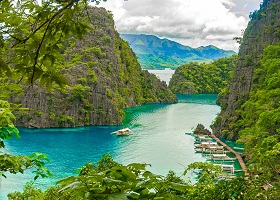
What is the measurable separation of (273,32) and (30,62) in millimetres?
34707

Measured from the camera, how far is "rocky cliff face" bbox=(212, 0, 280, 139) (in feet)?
109

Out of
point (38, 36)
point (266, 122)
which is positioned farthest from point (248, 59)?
point (38, 36)

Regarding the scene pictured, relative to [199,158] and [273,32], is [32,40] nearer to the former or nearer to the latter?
[199,158]

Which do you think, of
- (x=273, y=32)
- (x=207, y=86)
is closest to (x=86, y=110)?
(x=273, y=32)

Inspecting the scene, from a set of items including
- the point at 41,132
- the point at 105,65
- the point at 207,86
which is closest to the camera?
the point at 41,132

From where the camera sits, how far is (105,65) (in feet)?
164

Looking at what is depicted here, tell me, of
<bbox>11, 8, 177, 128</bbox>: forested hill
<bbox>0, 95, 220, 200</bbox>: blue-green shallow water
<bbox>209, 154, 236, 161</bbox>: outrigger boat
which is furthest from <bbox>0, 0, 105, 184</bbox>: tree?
<bbox>11, 8, 177, 128</bbox>: forested hill

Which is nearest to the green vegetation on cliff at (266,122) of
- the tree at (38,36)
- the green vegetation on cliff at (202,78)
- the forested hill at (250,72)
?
the forested hill at (250,72)

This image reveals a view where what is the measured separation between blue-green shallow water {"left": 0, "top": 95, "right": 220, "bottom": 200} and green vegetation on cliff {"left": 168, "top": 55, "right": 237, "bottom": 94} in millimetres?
37942

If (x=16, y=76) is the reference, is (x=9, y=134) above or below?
below

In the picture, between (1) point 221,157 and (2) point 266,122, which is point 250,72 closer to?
(1) point 221,157

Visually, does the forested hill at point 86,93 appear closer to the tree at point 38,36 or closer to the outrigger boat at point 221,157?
the outrigger boat at point 221,157

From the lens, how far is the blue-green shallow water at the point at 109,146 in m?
22.0

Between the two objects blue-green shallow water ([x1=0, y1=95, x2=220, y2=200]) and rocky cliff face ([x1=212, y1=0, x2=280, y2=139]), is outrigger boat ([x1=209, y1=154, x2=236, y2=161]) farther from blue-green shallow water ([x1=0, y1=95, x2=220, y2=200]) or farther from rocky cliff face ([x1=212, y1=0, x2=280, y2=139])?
rocky cliff face ([x1=212, y1=0, x2=280, y2=139])
